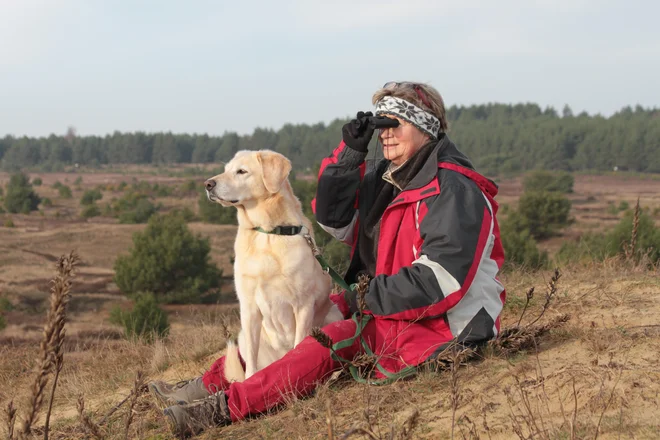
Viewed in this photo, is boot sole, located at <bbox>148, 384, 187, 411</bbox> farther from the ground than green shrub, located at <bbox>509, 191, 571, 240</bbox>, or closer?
farther from the ground

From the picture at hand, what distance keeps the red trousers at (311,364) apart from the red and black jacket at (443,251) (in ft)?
0.41

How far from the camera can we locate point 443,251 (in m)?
3.37

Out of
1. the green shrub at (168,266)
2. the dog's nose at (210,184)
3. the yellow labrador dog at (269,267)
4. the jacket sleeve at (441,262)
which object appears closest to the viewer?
the jacket sleeve at (441,262)

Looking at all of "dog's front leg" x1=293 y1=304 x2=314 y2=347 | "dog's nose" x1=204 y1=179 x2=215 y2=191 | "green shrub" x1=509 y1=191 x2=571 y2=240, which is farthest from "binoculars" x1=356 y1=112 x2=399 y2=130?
"green shrub" x1=509 y1=191 x2=571 y2=240

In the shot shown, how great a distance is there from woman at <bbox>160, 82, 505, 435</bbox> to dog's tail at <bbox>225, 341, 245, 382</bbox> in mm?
341

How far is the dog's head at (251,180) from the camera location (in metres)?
4.28

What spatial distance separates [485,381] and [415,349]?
1.37 ft

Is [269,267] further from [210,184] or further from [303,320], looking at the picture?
[210,184]

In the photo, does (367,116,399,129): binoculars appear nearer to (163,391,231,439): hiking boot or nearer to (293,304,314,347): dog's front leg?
(293,304,314,347): dog's front leg

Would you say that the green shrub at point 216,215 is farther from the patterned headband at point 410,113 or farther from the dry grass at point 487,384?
the patterned headband at point 410,113

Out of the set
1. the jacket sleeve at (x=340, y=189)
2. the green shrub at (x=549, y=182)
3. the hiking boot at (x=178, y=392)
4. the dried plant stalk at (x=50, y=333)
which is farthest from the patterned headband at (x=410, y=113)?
the green shrub at (x=549, y=182)

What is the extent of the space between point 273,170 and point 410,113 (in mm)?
1066

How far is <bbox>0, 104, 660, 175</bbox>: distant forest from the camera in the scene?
98.3 m

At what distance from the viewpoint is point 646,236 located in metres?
19.0
